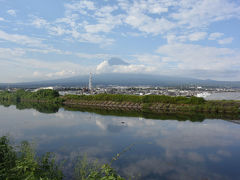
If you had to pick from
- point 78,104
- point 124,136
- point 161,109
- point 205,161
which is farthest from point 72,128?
point 78,104

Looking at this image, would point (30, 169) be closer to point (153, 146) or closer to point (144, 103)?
point (153, 146)

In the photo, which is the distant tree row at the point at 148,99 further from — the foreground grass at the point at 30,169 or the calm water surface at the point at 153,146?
the foreground grass at the point at 30,169

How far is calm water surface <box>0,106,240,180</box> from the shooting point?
4.95m

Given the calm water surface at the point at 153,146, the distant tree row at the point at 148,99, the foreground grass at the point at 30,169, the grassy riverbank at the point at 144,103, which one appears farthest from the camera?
the distant tree row at the point at 148,99

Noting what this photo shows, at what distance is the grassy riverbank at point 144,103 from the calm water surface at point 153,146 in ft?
16.4

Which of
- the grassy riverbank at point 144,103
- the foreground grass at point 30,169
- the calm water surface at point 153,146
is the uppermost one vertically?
the foreground grass at point 30,169

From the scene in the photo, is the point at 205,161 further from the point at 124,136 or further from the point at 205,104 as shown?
the point at 205,104

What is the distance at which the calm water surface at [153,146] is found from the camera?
4.95 metres

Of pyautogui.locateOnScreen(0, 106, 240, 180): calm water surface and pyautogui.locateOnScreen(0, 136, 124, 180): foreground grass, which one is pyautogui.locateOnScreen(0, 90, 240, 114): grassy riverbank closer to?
→ pyautogui.locateOnScreen(0, 106, 240, 180): calm water surface

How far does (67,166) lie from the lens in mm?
4812

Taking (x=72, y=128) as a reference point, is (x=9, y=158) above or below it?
above

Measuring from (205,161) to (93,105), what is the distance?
48.7ft

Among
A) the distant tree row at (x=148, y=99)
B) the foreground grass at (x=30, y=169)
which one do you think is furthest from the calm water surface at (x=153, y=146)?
the distant tree row at (x=148, y=99)

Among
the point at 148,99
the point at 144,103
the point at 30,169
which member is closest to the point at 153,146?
the point at 30,169
